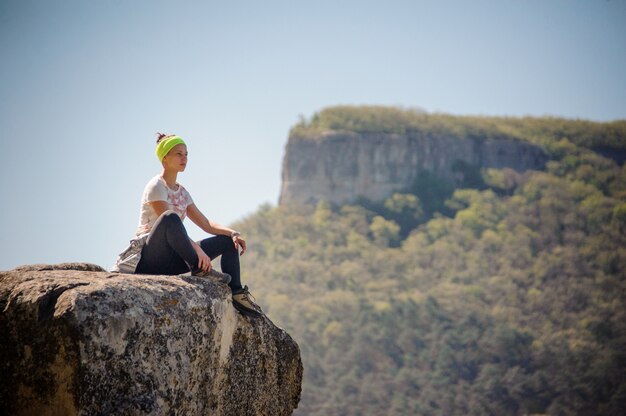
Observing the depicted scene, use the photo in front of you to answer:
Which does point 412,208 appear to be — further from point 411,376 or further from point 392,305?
point 411,376

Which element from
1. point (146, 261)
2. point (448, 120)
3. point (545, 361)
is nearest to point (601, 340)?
point (545, 361)

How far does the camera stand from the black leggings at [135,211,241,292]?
6.55 meters

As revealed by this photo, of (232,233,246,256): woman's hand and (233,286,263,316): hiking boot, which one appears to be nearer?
(233,286,263,316): hiking boot

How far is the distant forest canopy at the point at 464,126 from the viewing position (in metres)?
126

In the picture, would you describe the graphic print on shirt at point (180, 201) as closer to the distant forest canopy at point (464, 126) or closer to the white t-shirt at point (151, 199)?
the white t-shirt at point (151, 199)

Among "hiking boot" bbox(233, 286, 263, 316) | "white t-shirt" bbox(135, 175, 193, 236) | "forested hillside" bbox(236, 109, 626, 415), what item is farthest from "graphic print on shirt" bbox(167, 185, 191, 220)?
"forested hillside" bbox(236, 109, 626, 415)

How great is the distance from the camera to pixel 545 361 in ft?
306

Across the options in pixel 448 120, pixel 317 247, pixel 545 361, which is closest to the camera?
pixel 545 361

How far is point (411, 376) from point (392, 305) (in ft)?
46.2

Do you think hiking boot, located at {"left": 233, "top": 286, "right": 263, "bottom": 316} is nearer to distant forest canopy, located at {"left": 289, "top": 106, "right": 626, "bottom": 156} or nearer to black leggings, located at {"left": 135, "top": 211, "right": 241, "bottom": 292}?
black leggings, located at {"left": 135, "top": 211, "right": 241, "bottom": 292}

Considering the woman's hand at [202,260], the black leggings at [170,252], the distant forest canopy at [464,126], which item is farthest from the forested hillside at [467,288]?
the woman's hand at [202,260]

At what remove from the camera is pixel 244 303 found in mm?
6641

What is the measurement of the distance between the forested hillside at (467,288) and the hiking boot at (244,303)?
80171 mm

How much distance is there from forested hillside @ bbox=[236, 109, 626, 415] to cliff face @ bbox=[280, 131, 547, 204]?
1.72 meters
